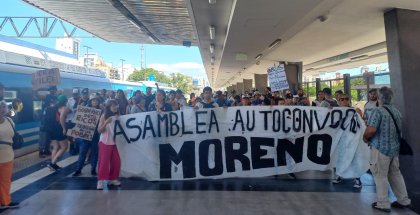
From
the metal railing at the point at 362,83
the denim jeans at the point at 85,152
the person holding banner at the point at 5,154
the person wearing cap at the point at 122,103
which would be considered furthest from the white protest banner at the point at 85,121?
the metal railing at the point at 362,83

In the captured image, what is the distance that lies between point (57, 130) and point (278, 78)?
5936 millimetres

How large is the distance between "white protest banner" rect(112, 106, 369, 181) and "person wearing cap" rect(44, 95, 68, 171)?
215 cm

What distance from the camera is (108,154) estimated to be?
21.2 feet

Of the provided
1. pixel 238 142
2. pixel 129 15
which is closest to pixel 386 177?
A: pixel 238 142

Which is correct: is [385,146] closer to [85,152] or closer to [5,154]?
[5,154]

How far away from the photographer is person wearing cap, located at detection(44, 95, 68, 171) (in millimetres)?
8016

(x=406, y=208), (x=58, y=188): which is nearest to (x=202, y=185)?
(x=58, y=188)

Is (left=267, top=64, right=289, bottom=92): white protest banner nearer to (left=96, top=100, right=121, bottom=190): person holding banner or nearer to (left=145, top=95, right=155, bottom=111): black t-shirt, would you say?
(left=145, top=95, right=155, bottom=111): black t-shirt

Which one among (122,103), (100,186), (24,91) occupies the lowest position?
(100,186)

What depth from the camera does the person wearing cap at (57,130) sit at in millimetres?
8016

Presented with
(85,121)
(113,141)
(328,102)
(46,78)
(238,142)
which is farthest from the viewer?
(46,78)

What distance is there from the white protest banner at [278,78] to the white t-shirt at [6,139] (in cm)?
646

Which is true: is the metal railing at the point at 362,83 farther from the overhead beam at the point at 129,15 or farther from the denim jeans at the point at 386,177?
the overhead beam at the point at 129,15

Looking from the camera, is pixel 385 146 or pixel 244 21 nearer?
pixel 385 146
